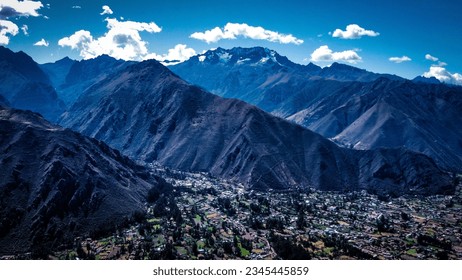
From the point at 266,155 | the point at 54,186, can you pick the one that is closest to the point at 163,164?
the point at 266,155

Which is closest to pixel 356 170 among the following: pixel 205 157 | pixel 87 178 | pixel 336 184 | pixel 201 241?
pixel 336 184

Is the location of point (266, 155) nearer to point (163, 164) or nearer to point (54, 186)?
point (163, 164)

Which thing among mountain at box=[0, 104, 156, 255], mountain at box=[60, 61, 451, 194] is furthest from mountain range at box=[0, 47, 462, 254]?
mountain at box=[60, 61, 451, 194]

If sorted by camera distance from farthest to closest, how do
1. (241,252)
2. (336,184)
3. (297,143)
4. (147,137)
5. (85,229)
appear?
1. (147,137)
2. (297,143)
3. (336,184)
4. (85,229)
5. (241,252)

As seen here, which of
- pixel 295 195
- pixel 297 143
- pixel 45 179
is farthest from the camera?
pixel 297 143

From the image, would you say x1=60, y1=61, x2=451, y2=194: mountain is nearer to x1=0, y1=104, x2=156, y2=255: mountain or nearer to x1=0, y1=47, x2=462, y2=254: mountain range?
x1=0, y1=47, x2=462, y2=254: mountain range

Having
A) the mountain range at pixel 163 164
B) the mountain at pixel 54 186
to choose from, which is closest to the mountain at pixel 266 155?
the mountain range at pixel 163 164

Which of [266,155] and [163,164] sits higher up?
[266,155]

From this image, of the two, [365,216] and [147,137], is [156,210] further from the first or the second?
[147,137]

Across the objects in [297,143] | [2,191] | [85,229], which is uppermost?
[297,143]
